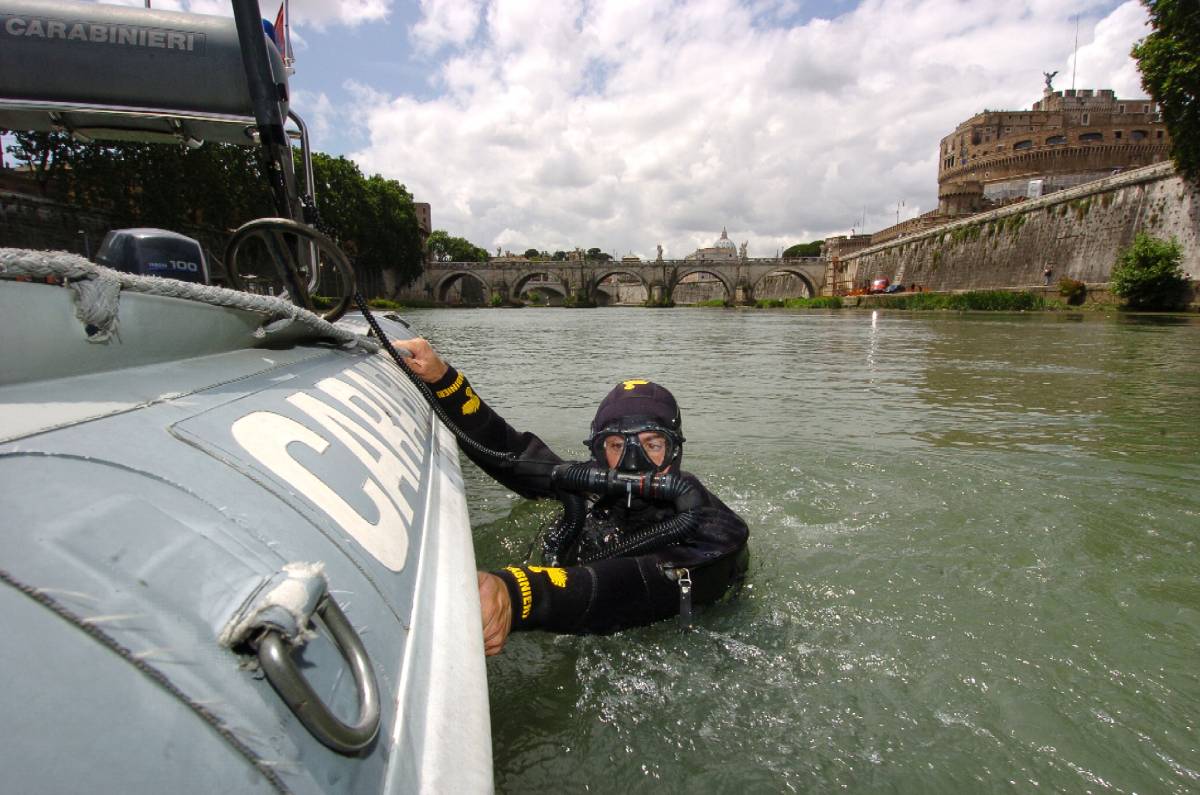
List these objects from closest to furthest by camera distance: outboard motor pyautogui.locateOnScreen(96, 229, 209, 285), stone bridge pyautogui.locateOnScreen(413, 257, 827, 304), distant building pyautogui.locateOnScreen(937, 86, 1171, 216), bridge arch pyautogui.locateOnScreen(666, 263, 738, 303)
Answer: outboard motor pyautogui.locateOnScreen(96, 229, 209, 285) < distant building pyautogui.locateOnScreen(937, 86, 1171, 216) < stone bridge pyautogui.locateOnScreen(413, 257, 827, 304) < bridge arch pyautogui.locateOnScreen(666, 263, 738, 303)

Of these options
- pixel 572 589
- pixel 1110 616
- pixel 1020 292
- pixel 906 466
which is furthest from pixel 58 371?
pixel 1020 292

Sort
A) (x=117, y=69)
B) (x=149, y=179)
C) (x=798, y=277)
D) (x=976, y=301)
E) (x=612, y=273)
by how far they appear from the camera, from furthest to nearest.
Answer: (x=612, y=273)
(x=798, y=277)
(x=976, y=301)
(x=149, y=179)
(x=117, y=69)

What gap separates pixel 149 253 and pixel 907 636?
4.14 meters

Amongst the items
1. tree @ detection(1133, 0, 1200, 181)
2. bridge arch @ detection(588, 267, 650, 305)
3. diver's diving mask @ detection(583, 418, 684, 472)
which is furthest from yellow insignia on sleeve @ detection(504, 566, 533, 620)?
bridge arch @ detection(588, 267, 650, 305)

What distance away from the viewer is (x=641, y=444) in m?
2.51

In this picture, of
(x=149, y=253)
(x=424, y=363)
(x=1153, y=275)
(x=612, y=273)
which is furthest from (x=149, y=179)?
(x=612, y=273)

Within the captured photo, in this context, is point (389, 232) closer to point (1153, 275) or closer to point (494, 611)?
point (1153, 275)

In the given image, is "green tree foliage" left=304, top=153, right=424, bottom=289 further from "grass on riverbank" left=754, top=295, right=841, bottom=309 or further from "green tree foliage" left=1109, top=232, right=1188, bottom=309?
"green tree foliage" left=1109, top=232, right=1188, bottom=309

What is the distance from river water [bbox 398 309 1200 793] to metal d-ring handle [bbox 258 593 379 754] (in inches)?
42.4

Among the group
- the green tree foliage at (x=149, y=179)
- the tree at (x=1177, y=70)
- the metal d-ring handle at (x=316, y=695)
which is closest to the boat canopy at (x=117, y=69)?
the metal d-ring handle at (x=316, y=695)

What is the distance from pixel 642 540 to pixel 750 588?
32.4 inches

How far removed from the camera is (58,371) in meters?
1.17

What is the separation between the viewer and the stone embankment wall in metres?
23.4

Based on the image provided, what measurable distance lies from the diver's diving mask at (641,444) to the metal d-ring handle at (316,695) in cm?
166
